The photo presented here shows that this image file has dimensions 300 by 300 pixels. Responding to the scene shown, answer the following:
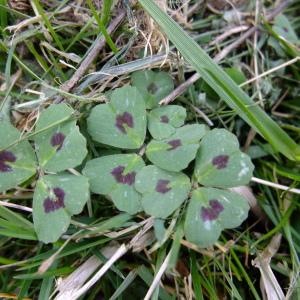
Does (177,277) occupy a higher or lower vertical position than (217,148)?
lower

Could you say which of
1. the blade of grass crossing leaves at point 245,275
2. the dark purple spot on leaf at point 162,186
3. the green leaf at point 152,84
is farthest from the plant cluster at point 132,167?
the blade of grass crossing leaves at point 245,275

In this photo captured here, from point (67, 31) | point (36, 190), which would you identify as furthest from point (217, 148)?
point (67, 31)

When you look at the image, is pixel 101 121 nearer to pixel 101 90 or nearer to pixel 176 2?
pixel 101 90

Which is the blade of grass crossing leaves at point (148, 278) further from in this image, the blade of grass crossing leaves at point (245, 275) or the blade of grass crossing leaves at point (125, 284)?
the blade of grass crossing leaves at point (245, 275)

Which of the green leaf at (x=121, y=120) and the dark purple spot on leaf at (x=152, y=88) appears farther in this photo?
the dark purple spot on leaf at (x=152, y=88)

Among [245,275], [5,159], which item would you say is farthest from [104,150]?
[245,275]

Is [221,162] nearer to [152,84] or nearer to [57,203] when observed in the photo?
[152,84]

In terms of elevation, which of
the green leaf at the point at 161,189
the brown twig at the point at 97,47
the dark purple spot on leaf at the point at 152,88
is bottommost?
the green leaf at the point at 161,189
